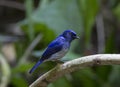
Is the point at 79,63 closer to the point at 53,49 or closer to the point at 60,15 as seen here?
the point at 53,49

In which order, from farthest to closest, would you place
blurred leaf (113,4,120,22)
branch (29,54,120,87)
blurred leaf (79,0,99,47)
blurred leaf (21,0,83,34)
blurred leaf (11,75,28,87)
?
blurred leaf (113,4,120,22) < blurred leaf (21,0,83,34) < blurred leaf (79,0,99,47) < blurred leaf (11,75,28,87) < branch (29,54,120,87)

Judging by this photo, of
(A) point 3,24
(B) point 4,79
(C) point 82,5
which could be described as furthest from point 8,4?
(B) point 4,79

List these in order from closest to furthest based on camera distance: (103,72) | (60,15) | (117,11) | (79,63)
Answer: (79,63) → (103,72) → (60,15) → (117,11)

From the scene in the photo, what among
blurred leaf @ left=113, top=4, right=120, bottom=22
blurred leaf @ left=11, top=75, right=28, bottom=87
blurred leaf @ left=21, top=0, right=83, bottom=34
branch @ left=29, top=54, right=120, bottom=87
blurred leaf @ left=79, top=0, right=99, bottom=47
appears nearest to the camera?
branch @ left=29, top=54, right=120, bottom=87

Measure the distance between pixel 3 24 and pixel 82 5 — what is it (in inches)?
38.4

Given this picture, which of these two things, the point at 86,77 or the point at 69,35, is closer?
the point at 69,35

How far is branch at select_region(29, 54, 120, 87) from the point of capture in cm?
67

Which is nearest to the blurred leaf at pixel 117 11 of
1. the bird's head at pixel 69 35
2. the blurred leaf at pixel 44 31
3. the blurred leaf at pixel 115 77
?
the blurred leaf at pixel 115 77

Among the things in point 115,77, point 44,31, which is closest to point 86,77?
point 115,77

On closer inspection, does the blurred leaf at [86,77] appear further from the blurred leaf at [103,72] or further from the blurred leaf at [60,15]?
the blurred leaf at [60,15]

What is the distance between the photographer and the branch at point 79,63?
67 cm

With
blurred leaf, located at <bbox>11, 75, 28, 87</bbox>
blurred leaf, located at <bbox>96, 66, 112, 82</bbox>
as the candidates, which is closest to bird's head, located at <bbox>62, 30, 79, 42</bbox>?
blurred leaf, located at <bbox>11, 75, 28, 87</bbox>

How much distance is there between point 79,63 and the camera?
2.27ft

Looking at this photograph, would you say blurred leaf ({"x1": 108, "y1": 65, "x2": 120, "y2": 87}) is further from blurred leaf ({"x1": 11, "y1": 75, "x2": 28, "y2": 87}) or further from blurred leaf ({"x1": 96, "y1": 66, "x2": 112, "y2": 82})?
blurred leaf ({"x1": 11, "y1": 75, "x2": 28, "y2": 87})
